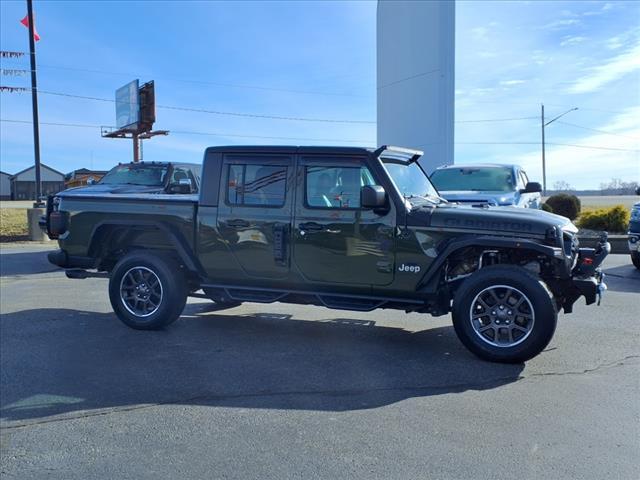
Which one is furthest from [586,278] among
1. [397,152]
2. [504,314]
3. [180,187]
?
[180,187]

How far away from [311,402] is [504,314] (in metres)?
2.08

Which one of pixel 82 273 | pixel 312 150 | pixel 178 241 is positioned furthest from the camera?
pixel 82 273

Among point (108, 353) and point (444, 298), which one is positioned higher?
point (444, 298)

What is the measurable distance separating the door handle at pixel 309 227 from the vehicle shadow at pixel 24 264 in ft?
27.1

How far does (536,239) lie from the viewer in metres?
5.27

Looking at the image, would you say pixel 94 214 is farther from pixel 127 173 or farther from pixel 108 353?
pixel 127 173

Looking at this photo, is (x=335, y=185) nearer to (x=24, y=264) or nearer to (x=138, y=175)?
(x=138, y=175)

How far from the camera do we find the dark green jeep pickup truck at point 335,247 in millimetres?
5332

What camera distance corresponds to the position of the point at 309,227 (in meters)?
5.95

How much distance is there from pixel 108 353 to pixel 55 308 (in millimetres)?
2747

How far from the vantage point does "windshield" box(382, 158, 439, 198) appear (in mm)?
5992

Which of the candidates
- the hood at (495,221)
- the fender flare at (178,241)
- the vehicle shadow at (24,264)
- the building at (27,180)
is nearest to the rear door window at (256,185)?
the fender flare at (178,241)

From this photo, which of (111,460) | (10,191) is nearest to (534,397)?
(111,460)

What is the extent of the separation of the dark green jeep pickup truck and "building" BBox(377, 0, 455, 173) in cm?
1247
